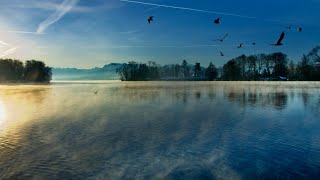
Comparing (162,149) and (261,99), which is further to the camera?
(261,99)

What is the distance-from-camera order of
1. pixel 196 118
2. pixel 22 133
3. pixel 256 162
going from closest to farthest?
pixel 256 162 → pixel 22 133 → pixel 196 118

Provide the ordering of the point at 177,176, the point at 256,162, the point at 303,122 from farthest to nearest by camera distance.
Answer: the point at 303,122, the point at 256,162, the point at 177,176

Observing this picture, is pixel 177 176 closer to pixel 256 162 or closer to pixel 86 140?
pixel 256 162

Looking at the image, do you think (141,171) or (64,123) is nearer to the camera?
(141,171)

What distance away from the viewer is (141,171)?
14000mm

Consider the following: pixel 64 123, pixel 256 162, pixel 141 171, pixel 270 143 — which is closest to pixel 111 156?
pixel 141 171

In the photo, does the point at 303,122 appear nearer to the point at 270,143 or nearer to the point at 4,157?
the point at 270,143

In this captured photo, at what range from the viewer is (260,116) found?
31.4 meters

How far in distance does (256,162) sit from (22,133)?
16.4 metres

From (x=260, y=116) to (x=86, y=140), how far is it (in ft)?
57.4

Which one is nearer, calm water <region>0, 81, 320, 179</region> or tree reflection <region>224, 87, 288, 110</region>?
calm water <region>0, 81, 320, 179</region>

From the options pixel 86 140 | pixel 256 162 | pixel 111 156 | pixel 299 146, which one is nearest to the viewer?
pixel 256 162

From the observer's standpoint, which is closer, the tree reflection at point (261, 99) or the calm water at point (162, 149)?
the calm water at point (162, 149)

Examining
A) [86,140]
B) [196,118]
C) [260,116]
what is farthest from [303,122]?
[86,140]
